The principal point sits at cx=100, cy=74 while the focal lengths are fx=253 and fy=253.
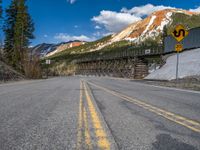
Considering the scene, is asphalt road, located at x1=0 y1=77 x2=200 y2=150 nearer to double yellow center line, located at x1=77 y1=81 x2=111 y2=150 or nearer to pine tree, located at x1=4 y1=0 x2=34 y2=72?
double yellow center line, located at x1=77 y1=81 x2=111 y2=150

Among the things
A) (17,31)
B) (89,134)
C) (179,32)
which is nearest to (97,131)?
(89,134)

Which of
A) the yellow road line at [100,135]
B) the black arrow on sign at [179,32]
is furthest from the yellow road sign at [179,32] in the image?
the yellow road line at [100,135]

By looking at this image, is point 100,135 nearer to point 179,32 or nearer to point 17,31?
point 179,32

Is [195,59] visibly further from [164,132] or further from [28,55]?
[164,132]

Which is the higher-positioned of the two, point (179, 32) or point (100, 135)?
point (179, 32)

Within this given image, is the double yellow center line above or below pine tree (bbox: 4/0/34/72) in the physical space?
below

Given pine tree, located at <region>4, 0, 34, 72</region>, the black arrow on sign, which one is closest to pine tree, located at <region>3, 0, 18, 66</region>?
pine tree, located at <region>4, 0, 34, 72</region>

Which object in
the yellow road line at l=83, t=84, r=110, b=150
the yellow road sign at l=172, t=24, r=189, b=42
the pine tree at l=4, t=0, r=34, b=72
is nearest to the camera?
the yellow road line at l=83, t=84, r=110, b=150

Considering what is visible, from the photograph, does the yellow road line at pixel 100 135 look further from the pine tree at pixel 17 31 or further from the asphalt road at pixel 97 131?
the pine tree at pixel 17 31

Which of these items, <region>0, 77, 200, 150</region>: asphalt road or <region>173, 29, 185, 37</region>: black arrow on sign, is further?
<region>173, 29, 185, 37</region>: black arrow on sign

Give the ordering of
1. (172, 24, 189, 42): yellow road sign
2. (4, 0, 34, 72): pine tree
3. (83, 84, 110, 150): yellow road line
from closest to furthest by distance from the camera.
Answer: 1. (83, 84, 110, 150): yellow road line
2. (172, 24, 189, 42): yellow road sign
3. (4, 0, 34, 72): pine tree

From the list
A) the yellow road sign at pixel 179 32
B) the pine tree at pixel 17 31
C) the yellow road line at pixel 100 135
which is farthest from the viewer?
the pine tree at pixel 17 31

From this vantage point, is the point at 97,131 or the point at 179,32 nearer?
the point at 97,131

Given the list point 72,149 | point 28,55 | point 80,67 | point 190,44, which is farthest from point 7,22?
point 80,67
